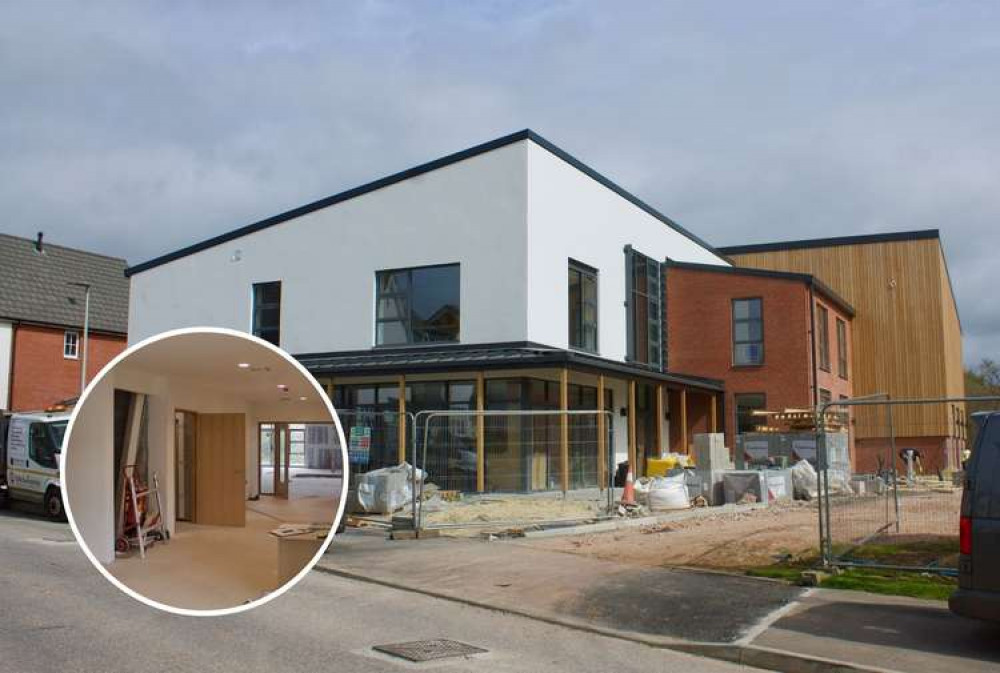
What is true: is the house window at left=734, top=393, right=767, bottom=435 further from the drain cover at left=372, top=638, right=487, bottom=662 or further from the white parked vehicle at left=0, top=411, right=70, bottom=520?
the drain cover at left=372, top=638, right=487, bottom=662

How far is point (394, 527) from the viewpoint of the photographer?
1711cm

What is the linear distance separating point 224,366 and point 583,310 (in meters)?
26.5

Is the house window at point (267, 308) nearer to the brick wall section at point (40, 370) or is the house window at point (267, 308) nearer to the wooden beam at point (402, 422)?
the wooden beam at point (402, 422)

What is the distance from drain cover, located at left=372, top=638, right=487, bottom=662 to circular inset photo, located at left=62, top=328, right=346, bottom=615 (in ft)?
22.8

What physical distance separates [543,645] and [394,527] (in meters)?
8.29

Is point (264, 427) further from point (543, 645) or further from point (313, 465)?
point (543, 645)

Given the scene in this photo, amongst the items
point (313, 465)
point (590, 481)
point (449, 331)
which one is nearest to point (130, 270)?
point (449, 331)

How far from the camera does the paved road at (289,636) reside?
8039mm

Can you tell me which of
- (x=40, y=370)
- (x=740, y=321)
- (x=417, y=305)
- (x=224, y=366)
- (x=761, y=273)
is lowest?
(x=224, y=366)

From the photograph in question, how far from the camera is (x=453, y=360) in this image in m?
24.5

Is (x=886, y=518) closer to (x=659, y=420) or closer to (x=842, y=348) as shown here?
(x=659, y=420)

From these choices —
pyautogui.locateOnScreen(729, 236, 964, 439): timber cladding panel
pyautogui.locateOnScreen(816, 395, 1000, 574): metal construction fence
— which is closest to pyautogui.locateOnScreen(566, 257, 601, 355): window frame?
pyautogui.locateOnScreen(816, 395, 1000, 574): metal construction fence

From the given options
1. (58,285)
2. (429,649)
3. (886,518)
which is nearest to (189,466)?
(429,649)

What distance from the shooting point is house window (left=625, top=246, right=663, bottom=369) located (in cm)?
3086
